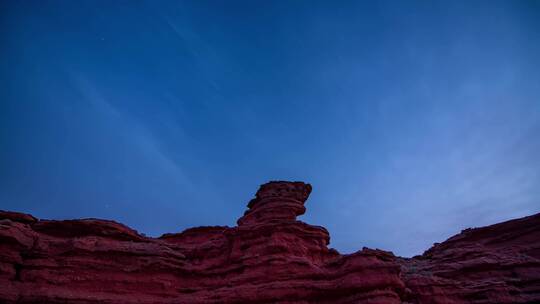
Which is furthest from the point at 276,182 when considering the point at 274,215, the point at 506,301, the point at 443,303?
the point at 506,301

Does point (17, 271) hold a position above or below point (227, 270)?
above

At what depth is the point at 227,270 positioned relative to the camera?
77.3 feet

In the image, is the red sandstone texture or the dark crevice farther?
the dark crevice

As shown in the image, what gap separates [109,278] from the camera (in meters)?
22.0

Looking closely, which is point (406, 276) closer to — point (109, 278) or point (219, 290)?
point (219, 290)

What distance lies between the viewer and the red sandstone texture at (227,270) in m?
20.5

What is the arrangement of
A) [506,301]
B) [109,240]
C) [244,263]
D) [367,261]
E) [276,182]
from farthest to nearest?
[276,182], [506,301], [109,240], [244,263], [367,261]

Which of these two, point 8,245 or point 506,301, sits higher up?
point 8,245

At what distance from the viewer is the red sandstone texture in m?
20.5

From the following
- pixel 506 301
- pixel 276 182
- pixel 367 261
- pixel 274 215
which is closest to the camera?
pixel 367 261

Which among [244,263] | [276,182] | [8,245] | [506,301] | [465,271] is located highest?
[276,182]

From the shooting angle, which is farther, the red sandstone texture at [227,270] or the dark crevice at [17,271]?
the dark crevice at [17,271]

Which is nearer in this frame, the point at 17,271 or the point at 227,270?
the point at 17,271

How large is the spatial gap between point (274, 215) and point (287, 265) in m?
7.97
